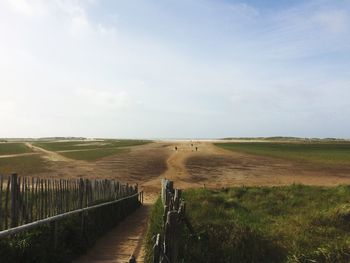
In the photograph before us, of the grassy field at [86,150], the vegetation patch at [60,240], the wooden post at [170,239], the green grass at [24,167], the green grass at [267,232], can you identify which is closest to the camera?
the wooden post at [170,239]

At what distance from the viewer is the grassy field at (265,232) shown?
11211 millimetres

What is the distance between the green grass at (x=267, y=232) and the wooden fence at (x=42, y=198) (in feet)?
11.2

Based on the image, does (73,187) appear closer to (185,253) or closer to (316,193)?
(185,253)

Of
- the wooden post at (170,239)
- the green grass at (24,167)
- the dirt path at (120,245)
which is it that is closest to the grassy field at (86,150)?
the green grass at (24,167)

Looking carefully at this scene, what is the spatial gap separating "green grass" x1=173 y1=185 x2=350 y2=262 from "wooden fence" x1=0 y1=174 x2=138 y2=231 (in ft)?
11.2

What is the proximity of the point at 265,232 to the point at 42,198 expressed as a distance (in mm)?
6357

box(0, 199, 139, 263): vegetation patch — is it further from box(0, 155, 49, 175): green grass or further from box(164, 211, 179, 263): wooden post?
box(0, 155, 49, 175): green grass

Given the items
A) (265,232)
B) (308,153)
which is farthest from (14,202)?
(308,153)

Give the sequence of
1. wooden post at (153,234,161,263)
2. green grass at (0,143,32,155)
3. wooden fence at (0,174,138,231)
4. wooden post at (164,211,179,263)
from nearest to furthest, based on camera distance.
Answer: wooden post at (153,234,161,263), wooden post at (164,211,179,263), wooden fence at (0,174,138,231), green grass at (0,143,32,155)

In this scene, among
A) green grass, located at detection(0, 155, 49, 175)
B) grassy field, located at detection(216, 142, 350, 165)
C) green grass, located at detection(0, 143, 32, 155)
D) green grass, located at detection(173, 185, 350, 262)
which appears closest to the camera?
green grass, located at detection(173, 185, 350, 262)

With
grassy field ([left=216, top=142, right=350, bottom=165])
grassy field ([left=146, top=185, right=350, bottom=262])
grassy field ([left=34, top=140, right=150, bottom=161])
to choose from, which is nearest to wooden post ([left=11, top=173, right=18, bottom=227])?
grassy field ([left=146, top=185, right=350, bottom=262])

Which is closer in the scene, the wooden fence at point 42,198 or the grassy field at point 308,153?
the wooden fence at point 42,198

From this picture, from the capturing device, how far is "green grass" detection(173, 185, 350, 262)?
11203 millimetres

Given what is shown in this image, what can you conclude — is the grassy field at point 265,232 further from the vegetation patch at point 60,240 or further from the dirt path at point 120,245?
the vegetation patch at point 60,240
